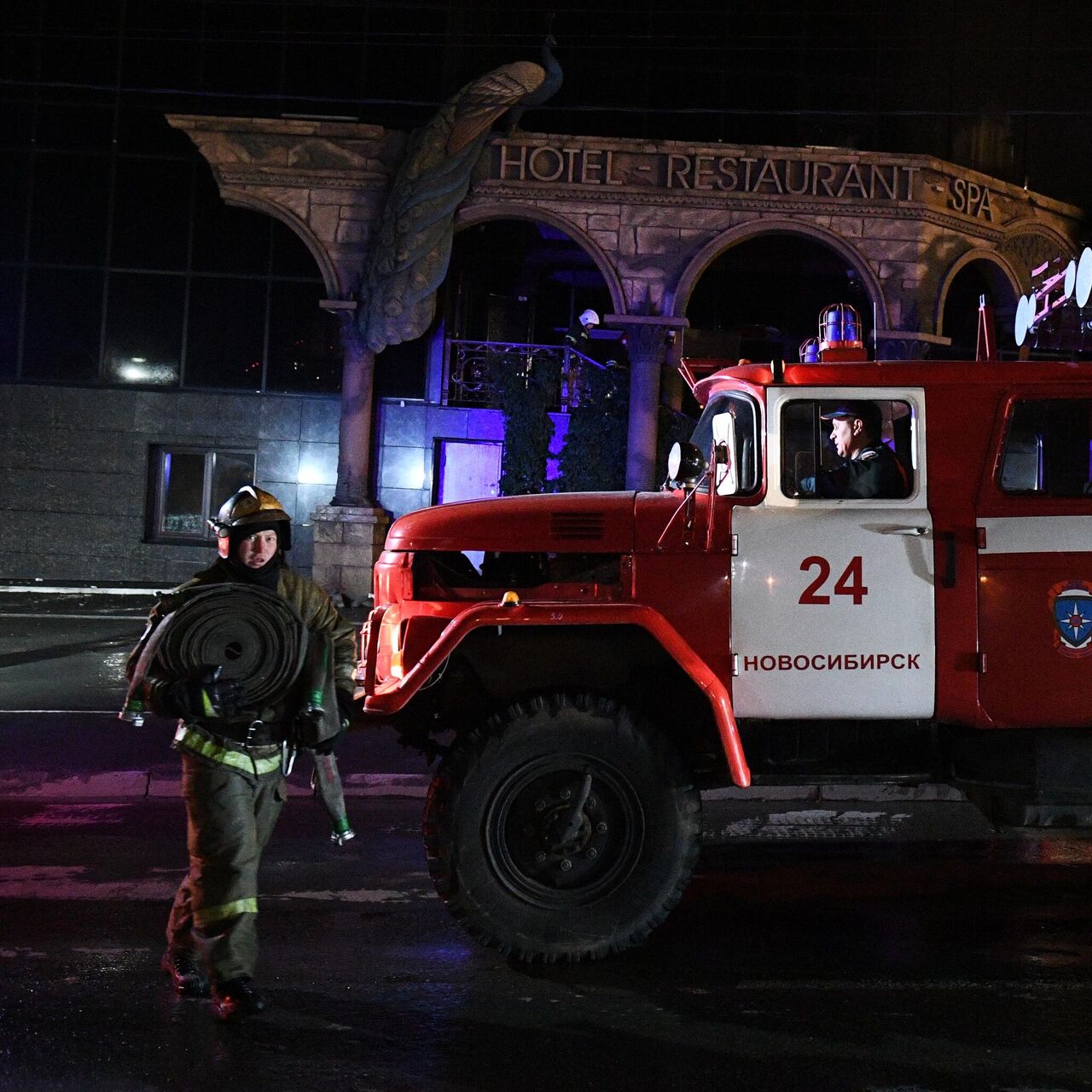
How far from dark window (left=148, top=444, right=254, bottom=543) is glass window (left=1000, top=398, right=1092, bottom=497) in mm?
18075

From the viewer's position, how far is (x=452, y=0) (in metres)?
21.4

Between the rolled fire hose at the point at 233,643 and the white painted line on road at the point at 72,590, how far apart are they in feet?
53.7

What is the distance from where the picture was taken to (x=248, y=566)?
4.53 metres

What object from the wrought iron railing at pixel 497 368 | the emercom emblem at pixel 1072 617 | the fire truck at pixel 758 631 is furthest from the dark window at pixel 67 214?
the emercom emblem at pixel 1072 617

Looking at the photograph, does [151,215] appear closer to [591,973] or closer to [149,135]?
[149,135]

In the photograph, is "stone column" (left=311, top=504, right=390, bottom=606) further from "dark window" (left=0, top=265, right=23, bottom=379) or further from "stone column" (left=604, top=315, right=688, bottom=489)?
"dark window" (left=0, top=265, right=23, bottom=379)

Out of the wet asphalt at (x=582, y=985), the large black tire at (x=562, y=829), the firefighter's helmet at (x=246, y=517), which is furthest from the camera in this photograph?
the large black tire at (x=562, y=829)

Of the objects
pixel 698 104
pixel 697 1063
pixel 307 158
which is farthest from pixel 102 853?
pixel 698 104

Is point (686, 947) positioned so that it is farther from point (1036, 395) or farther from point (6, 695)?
point (6, 695)

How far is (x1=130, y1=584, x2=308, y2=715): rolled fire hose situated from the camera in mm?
4297

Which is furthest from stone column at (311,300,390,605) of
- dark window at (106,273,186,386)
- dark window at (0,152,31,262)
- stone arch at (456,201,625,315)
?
dark window at (0,152,31,262)

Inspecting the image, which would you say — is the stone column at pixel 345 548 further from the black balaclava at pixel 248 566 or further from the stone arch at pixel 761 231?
the black balaclava at pixel 248 566

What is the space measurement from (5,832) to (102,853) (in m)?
0.87

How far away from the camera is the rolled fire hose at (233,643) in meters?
4.30
